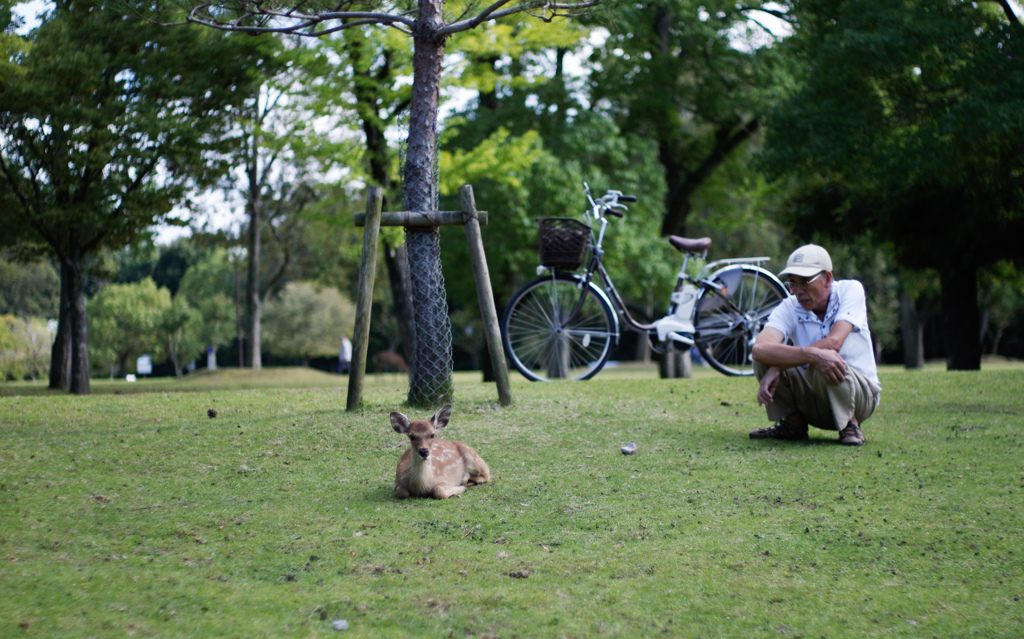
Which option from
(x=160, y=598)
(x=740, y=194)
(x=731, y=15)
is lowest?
(x=160, y=598)

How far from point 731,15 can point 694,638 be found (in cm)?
2067

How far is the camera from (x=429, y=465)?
5.09 metres

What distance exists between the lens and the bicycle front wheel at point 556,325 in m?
9.55

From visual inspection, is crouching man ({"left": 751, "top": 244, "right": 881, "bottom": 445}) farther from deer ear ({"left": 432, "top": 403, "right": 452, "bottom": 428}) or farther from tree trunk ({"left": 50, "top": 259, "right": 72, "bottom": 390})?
tree trunk ({"left": 50, "top": 259, "right": 72, "bottom": 390})

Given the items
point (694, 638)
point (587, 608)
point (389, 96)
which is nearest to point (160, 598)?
point (587, 608)

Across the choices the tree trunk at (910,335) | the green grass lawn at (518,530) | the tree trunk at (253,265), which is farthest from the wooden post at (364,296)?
the tree trunk at (910,335)

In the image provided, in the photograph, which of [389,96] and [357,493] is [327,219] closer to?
[389,96]

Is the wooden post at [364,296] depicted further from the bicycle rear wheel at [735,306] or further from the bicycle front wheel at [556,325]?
the bicycle rear wheel at [735,306]

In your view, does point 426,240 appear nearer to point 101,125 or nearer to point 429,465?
point 429,465

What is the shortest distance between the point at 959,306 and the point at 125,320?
4446cm

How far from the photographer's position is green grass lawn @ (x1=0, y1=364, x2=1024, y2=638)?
321cm

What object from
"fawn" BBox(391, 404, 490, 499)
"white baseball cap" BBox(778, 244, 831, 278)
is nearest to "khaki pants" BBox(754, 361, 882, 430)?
"white baseball cap" BBox(778, 244, 831, 278)

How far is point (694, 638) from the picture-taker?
302 cm

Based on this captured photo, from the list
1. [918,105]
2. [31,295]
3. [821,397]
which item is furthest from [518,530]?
[31,295]
